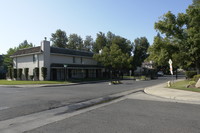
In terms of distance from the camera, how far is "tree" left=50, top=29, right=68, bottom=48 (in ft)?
245

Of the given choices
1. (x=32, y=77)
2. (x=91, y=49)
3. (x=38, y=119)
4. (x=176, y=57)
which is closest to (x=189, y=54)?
(x=176, y=57)

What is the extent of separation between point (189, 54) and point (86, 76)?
24509mm

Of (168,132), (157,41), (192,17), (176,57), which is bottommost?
(168,132)

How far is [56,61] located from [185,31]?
23882 millimetres

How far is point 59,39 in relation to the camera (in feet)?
247

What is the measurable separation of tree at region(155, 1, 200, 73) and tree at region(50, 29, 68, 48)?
56.2 meters

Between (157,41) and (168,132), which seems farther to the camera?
(157,41)

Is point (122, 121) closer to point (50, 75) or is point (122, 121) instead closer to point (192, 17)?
point (192, 17)

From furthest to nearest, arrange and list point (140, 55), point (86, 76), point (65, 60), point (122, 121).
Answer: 1. point (140, 55)
2. point (86, 76)
3. point (65, 60)
4. point (122, 121)

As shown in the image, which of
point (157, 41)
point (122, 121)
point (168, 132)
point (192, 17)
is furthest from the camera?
point (157, 41)

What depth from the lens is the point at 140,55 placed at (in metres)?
66.1

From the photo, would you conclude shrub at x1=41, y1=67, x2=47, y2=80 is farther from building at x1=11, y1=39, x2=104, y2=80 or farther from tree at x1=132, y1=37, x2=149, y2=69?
tree at x1=132, y1=37, x2=149, y2=69

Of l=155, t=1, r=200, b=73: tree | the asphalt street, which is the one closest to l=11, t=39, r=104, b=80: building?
l=155, t=1, r=200, b=73: tree

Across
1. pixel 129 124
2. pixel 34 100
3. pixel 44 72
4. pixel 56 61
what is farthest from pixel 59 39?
pixel 129 124
